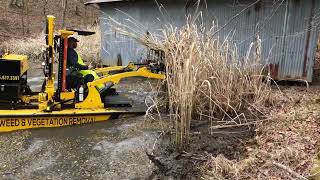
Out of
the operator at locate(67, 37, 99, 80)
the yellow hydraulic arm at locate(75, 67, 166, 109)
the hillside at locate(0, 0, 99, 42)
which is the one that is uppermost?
the hillside at locate(0, 0, 99, 42)

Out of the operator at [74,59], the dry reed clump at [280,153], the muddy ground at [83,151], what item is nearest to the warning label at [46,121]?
the muddy ground at [83,151]

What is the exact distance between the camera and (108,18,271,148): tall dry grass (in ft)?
17.2

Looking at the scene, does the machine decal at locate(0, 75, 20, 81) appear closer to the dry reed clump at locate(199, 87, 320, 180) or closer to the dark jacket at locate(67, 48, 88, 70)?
the dark jacket at locate(67, 48, 88, 70)

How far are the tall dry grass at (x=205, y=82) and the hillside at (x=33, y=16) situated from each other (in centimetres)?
1576

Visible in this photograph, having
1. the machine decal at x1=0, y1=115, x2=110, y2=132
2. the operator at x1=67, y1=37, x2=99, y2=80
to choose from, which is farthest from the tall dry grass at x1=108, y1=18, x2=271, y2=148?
the machine decal at x1=0, y1=115, x2=110, y2=132

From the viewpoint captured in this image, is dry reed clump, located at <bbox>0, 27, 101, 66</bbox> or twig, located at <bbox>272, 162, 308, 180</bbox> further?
dry reed clump, located at <bbox>0, 27, 101, 66</bbox>

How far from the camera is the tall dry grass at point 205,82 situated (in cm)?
525

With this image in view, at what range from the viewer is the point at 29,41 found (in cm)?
1741

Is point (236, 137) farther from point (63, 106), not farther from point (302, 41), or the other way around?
point (302, 41)

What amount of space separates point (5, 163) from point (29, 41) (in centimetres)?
1294

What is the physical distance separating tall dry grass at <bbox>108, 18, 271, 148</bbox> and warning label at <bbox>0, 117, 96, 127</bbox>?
1724mm

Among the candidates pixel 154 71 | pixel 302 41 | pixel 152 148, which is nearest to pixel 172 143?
pixel 152 148

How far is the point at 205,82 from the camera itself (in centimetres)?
602

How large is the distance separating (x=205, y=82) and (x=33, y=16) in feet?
74.6
